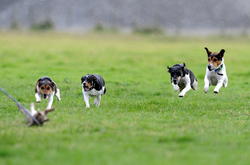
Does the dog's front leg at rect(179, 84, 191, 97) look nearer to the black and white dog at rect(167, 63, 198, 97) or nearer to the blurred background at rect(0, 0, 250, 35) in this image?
the black and white dog at rect(167, 63, 198, 97)

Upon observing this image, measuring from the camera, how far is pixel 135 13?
467ft

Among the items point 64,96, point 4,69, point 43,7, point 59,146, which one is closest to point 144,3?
point 43,7

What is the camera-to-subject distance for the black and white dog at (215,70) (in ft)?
53.7

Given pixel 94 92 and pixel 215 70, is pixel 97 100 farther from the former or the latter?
pixel 215 70

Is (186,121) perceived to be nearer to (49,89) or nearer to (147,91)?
(49,89)

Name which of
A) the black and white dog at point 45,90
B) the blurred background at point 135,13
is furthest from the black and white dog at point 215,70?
the blurred background at point 135,13

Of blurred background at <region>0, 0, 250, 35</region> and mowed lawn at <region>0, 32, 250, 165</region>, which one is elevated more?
blurred background at <region>0, 0, 250, 35</region>

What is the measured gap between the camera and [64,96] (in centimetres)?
1961

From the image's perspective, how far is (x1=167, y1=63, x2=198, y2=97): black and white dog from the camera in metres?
16.4

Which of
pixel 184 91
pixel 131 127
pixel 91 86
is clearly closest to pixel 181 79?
pixel 184 91

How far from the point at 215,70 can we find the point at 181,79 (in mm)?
943

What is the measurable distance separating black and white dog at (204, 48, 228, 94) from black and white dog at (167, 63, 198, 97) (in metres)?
0.48

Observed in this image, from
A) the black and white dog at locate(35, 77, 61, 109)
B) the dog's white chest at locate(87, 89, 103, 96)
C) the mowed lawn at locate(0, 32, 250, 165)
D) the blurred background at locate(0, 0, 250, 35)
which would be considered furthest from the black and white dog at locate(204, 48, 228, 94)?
the blurred background at locate(0, 0, 250, 35)

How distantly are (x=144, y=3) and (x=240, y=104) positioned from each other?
129309 millimetres
